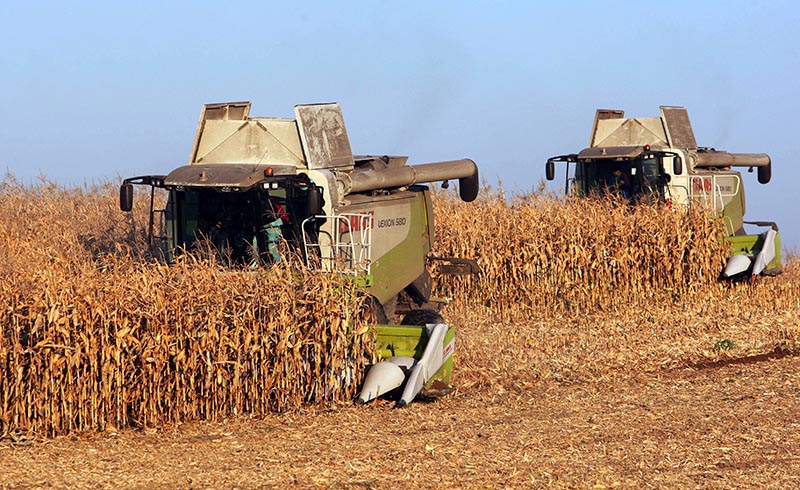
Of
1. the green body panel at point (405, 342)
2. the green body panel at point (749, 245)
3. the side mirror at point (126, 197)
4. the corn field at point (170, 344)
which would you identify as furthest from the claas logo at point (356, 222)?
the green body panel at point (749, 245)

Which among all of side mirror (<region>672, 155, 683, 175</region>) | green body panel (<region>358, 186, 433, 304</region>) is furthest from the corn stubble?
green body panel (<region>358, 186, 433, 304</region>)

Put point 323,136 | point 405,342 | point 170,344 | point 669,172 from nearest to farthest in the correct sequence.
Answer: point 170,344
point 405,342
point 323,136
point 669,172

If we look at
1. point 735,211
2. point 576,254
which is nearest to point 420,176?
point 576,254

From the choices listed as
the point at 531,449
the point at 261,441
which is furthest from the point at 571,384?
the point at 261,441

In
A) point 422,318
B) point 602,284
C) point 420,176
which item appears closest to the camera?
point 422,318

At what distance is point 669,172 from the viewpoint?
57.7 ft

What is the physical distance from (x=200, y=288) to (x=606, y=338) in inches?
235

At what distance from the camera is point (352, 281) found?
941cm

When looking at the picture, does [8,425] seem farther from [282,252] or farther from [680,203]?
[680,203]

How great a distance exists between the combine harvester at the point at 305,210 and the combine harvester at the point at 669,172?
6885 millimetres

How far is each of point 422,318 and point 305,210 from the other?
2.34 m

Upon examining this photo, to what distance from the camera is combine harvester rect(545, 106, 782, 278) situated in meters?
16.8

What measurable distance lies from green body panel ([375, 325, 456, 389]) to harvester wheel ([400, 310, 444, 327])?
2.01 m

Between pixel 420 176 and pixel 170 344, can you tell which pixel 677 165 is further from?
pixel 170 344
